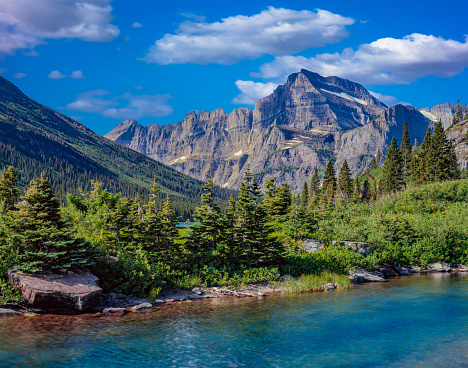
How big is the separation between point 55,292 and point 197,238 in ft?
47.6

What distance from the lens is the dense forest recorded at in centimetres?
2791

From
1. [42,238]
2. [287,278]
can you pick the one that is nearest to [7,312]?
[42,238]

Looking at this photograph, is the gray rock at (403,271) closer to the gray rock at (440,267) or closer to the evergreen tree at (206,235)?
the gray rock at (440,267)

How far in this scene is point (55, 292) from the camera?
25.0 meters

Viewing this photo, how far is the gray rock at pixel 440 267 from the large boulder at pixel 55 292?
42.7 meters

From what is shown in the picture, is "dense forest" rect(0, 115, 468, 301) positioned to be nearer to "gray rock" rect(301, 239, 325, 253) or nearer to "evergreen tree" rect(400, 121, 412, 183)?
"gray rock" rect(301, 239, 325, 253)

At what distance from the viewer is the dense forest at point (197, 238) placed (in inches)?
1099

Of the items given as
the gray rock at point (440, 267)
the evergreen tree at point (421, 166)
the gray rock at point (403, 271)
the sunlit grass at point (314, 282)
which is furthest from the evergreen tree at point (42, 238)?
the evergreen tree at point (421, 166)

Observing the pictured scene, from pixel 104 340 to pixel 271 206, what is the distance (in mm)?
39362

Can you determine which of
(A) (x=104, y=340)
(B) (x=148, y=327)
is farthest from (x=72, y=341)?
(B) (x=148, y=327)

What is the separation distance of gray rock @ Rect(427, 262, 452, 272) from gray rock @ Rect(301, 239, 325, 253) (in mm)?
15004

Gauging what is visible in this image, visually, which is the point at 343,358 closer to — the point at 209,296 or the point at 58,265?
the point at 209,296

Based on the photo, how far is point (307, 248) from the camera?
156 ft

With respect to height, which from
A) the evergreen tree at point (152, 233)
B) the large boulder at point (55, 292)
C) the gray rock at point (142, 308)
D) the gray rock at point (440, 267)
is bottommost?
the gray rock at point (142, 308)
